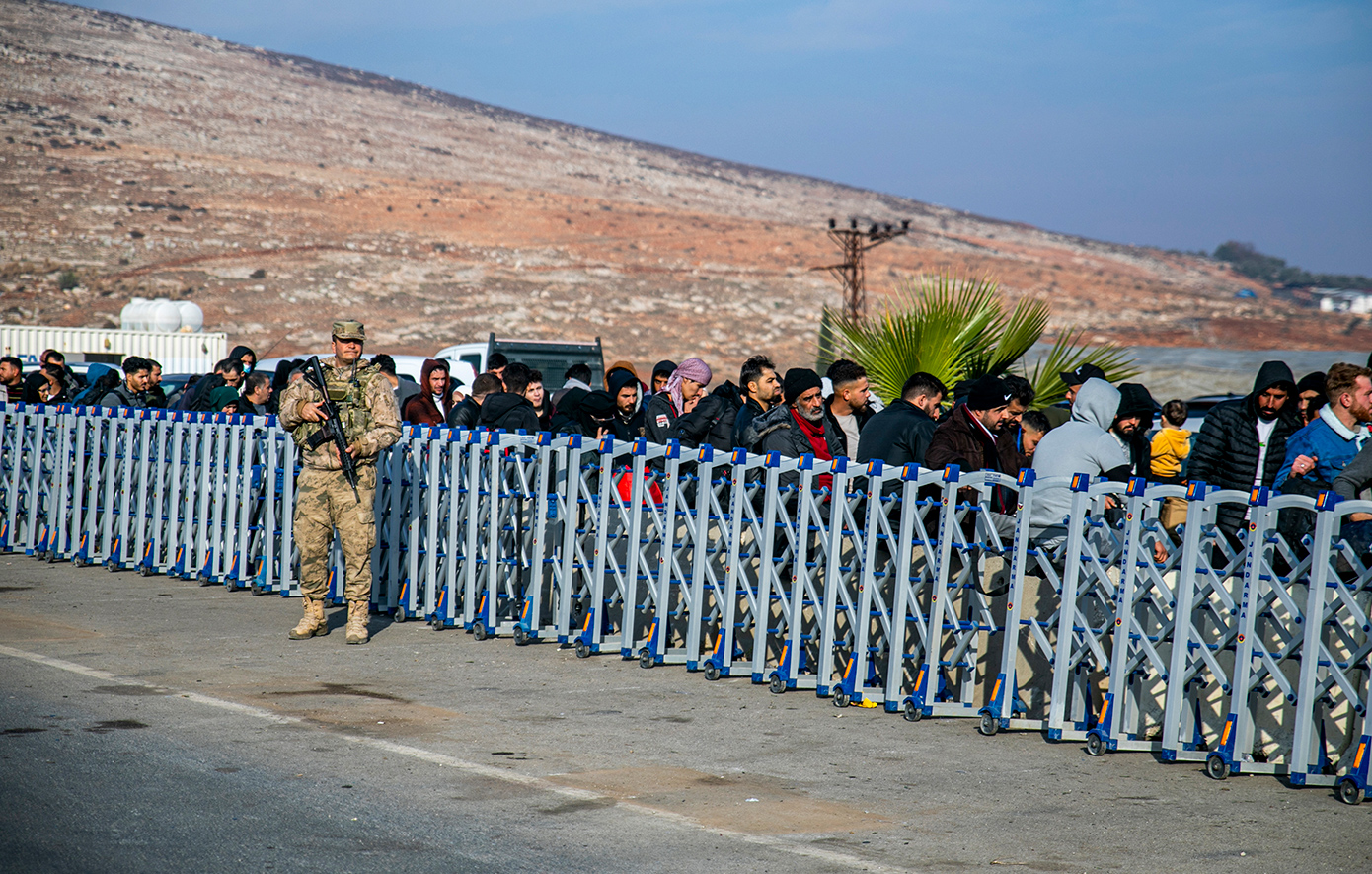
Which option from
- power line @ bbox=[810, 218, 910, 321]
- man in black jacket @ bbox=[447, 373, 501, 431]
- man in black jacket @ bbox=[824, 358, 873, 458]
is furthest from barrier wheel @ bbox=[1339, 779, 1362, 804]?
power line @ bbox=[810, 218, 910, 321]

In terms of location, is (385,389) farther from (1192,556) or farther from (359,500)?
(1192,556)

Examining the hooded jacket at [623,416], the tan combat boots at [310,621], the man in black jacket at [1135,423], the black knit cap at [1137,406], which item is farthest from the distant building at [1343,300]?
the tan combat boots at [310,621]

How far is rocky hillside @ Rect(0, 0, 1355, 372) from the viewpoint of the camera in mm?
60469

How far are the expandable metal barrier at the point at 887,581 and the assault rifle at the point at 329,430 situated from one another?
78 cm

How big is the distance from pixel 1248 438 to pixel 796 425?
310 cm

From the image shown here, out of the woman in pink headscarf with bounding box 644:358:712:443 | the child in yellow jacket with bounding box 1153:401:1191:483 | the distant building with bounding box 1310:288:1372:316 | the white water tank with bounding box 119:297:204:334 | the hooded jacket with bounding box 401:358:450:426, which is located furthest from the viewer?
the distant building with bounding box 1310:288:1372:316

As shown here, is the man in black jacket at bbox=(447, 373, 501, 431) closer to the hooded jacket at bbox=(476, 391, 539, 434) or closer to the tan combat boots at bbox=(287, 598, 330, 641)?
the hooded jacket at bbox=(476, 391, 539, 434)

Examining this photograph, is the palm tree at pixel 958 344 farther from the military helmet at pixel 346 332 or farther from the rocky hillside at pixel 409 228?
the rocky hillside at pixel 409 228

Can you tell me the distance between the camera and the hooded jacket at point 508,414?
9.83 m

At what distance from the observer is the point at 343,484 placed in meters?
8.58

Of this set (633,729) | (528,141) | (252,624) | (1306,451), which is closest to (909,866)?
(633,729)

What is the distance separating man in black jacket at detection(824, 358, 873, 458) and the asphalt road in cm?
197

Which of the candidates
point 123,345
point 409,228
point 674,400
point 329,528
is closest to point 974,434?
point 674,400

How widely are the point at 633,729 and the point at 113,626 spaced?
417 cm
